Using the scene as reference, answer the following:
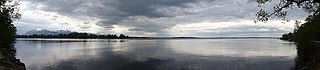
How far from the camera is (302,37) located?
105 metres

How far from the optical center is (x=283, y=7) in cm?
2312

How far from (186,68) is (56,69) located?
16.7m

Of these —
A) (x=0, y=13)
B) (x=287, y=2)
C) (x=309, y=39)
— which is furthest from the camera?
(x=309, y=39)

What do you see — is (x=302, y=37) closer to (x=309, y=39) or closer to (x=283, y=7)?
(x=309, y=39)

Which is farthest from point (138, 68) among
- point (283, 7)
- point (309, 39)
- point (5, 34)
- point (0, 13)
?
point (309, 39)

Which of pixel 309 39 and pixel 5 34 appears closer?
pixel 5 34

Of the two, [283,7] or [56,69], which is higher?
[283,7]

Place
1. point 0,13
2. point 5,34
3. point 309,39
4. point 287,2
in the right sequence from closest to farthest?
point 287,2, point 0,13, point 5,34, point 309,39

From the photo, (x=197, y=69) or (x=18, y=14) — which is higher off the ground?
(x=18, y=14)

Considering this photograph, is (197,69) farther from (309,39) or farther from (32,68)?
(309,39)

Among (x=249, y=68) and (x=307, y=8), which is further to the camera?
(x=249, y=68)

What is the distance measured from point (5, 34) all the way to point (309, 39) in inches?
3275

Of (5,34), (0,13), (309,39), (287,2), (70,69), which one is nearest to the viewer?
(287,2)

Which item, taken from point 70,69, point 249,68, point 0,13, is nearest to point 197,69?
point 249,68
